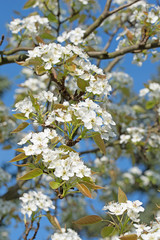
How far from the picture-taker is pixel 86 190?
3.60 ft

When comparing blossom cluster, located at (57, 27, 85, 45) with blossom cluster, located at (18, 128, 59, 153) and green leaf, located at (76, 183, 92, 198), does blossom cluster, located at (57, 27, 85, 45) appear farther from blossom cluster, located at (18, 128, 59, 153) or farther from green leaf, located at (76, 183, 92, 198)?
green leaf, located at (76, 183, 92, 198)

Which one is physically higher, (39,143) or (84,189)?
(39,143)

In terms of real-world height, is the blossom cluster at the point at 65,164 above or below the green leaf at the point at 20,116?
below

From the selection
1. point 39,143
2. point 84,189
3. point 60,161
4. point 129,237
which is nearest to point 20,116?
point 39,143

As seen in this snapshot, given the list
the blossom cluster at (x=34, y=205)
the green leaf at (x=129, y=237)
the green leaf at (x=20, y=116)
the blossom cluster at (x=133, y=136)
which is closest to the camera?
the green leaf at (x=129, y=237)

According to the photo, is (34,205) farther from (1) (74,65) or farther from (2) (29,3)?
(2) (29,3)

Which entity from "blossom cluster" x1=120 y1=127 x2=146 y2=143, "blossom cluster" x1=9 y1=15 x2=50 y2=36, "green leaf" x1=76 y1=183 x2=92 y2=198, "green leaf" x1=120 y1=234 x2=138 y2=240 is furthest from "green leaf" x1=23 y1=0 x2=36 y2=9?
"green leaf" x1=120 y1=234 x2=138 y2=240

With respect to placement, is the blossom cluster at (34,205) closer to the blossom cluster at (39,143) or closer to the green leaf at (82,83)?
the blossom cluster at (39,143)

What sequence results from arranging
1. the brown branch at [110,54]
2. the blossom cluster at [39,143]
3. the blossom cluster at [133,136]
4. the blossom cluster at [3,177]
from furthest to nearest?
the blossom cluster at [3,177] → the blossom cluster at [133,136] → the brown branch at [110,54] → the blossom cluster at [39,143]

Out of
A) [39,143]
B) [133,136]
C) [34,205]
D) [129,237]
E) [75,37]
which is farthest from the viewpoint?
[133,136]

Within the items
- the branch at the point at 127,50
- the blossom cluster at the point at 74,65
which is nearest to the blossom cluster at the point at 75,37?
the branch at the point at 127,50

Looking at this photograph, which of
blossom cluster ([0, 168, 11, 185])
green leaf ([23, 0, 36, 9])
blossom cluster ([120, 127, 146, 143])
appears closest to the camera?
green leaf ([23, 0, 36, 9])

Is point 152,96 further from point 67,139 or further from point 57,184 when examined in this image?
point 57,184

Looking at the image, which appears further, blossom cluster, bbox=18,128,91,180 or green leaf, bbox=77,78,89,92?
green leaf, bbox=77,78,89,92
